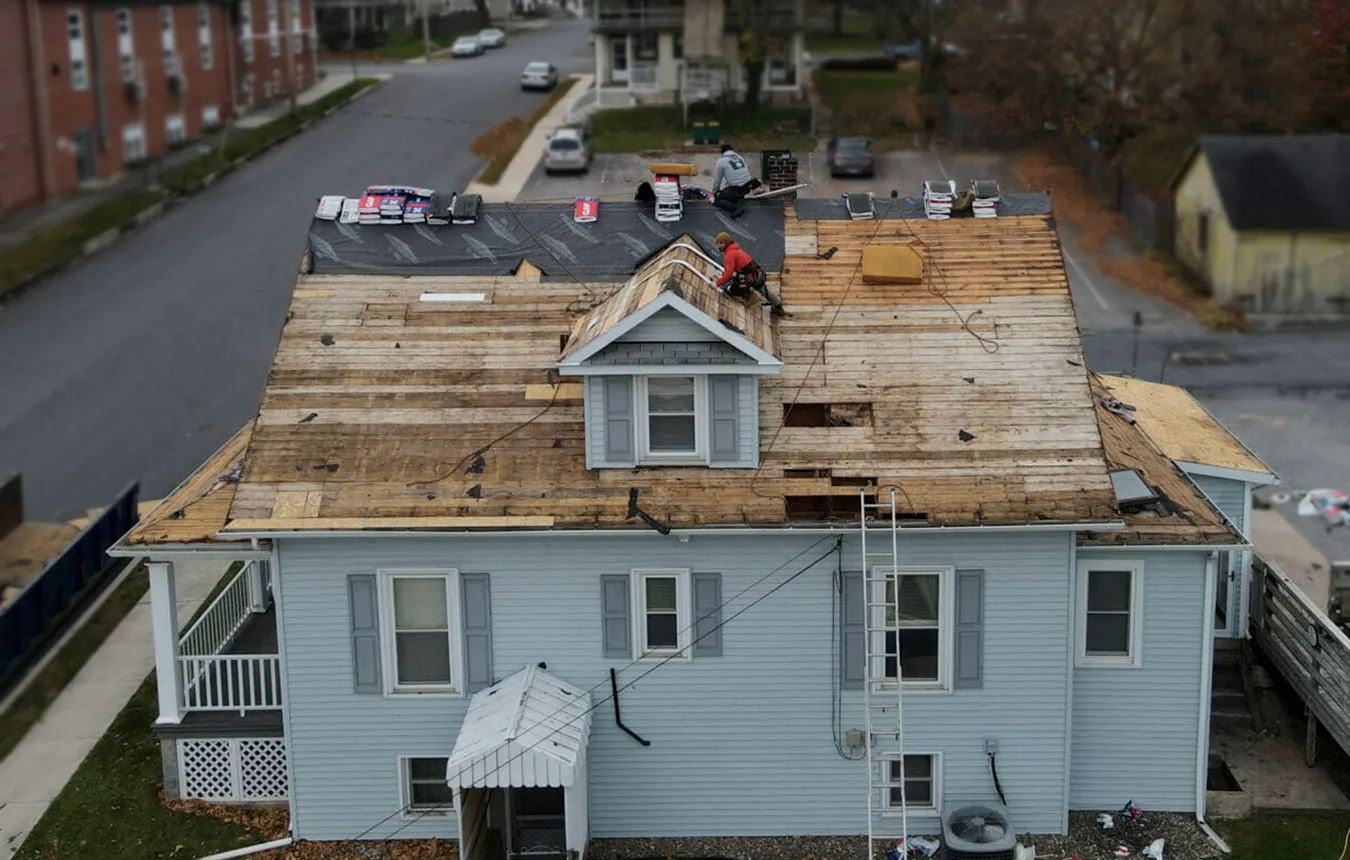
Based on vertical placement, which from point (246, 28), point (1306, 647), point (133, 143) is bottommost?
point (1306, 647)

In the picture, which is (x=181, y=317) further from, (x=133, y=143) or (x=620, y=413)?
(x=620, y=413)

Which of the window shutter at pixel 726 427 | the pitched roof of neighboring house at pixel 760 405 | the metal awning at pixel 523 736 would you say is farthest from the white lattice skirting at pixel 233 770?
the window shutter at pixel 726 427

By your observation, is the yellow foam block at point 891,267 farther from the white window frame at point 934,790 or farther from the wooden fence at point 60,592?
the wooden fence at point 60,592

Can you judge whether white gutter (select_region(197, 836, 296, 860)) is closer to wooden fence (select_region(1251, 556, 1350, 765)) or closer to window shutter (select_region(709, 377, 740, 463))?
window shutter (select_region(709, 377, 740, 463))

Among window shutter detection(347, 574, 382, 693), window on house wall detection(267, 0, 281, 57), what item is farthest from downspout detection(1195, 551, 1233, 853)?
window on house wall detection(267, 0, 281, 57)

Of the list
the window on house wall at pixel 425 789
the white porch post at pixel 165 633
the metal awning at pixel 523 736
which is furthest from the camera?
the white porch post at pixel 165 633

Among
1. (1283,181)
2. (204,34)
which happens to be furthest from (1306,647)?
(204,34)
